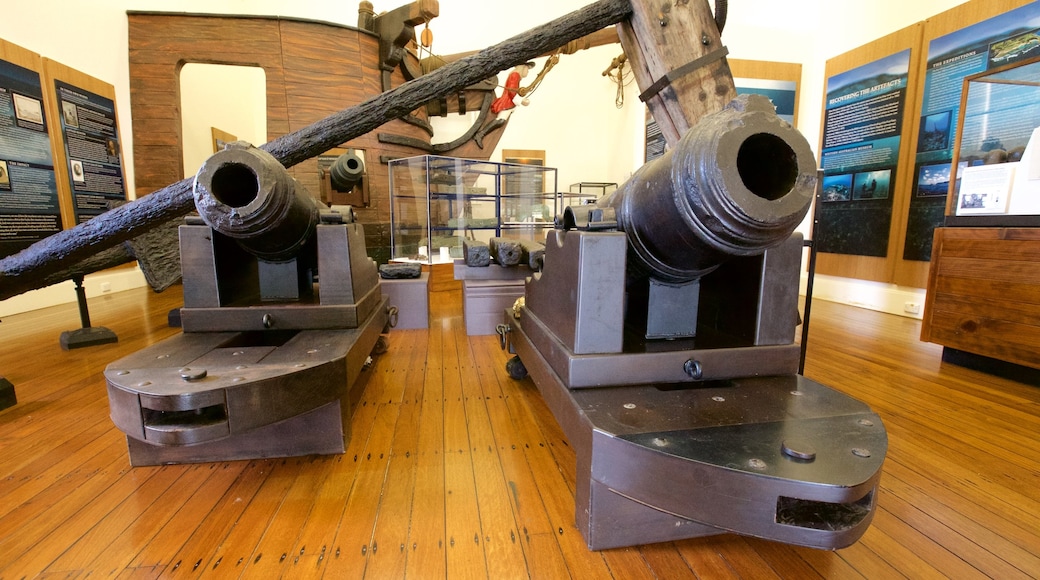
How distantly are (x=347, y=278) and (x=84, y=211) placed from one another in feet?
14.0

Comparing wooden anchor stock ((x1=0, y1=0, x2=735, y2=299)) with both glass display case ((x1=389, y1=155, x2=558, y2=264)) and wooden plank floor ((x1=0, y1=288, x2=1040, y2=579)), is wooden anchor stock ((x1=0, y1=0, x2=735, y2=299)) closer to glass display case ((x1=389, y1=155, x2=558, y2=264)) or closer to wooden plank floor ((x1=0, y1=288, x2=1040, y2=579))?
wooden plank floor ((x1=0, y1=288, x2=1040, y2=579))

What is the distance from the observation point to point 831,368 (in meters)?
2.30

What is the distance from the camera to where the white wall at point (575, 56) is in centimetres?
389

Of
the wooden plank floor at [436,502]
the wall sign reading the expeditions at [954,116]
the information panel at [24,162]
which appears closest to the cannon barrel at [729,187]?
the wooden plank floor at [436,502]

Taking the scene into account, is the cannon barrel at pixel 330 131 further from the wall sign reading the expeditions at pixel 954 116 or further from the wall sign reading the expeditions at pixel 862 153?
the wall sign reading the expeditions at pixel 862 153

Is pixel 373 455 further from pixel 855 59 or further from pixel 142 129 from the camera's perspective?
pixel 855 59

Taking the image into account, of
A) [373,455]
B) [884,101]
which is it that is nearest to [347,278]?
[373,455]

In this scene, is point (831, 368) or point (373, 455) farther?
point (831, 368)

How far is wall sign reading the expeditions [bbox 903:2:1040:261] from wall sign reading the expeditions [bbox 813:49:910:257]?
0.77ft

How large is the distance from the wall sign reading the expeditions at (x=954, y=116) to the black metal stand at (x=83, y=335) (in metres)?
5.58

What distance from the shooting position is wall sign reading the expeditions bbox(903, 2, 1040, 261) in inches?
114

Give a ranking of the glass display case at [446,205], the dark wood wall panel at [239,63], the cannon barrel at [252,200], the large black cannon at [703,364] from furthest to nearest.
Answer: the glass display case at [446,205], the dark wood wall panel at [239,63], the cannon barrel at [252,200], the large black cannon at [703,364]

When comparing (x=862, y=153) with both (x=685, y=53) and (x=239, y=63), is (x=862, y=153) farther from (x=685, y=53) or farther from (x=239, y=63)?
(x=239, y=63)

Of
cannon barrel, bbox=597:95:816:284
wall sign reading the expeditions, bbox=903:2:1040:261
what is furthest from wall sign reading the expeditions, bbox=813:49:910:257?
cannon barrel, bbox=597:95:816:284
